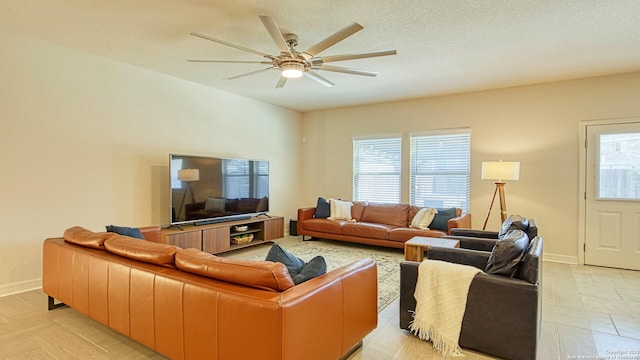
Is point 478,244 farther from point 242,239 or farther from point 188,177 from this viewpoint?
point 188,177

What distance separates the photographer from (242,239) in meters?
5.39

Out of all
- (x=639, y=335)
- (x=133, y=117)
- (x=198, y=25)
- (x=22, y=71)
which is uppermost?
(x=198, y=25)

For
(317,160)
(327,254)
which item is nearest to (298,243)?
(327,254)

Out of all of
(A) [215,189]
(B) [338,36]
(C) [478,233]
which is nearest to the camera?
(B) [338,36]

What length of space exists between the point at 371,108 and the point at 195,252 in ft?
17.3

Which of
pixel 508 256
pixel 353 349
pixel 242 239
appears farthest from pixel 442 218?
pixel 353 349

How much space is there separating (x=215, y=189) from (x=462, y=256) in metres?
3.62

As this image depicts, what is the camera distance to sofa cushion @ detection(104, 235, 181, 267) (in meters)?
2.11

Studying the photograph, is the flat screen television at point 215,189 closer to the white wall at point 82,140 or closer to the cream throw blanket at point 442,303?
the white wall at point 82,140

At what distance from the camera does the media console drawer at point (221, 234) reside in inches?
176

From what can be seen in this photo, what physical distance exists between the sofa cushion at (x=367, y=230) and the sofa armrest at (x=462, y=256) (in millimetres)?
2372

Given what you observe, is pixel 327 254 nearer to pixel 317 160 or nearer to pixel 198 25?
pixel 317 160

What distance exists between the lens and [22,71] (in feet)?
11.5

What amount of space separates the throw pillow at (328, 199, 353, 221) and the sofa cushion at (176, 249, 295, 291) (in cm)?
436
